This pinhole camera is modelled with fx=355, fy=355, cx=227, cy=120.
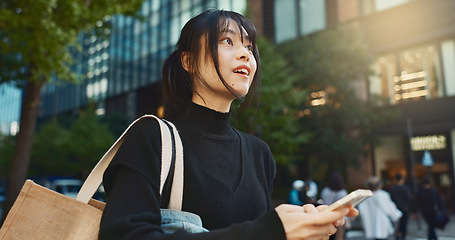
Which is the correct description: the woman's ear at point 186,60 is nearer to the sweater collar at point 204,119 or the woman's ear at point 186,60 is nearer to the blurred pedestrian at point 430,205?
the sweater collar at point 204,119

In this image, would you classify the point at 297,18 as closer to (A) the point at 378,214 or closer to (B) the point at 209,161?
(A) the point at 378,214

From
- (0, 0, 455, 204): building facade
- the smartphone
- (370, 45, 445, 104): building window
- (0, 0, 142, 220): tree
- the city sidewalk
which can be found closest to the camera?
the smartphone

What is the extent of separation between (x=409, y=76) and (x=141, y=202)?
60.5 ft

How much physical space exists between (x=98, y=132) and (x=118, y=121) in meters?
3.21

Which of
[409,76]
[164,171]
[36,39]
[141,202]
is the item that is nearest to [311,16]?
[409,76]

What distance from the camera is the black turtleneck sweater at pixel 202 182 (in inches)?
36.5

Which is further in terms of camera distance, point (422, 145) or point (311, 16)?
point (311, 16)

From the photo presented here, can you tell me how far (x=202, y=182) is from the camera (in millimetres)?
1253

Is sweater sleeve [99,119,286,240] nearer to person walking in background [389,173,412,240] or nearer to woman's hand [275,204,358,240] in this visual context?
woman's hand [275,204,358,240]

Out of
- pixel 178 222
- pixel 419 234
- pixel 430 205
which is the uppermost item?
pixel 178 222

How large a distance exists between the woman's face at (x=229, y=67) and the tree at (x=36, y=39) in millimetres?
7708

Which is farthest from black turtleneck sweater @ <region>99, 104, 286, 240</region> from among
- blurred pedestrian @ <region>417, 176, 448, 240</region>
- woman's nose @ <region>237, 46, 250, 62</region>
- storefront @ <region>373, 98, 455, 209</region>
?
storefront @ <region>373, 98, 455, 209</region>

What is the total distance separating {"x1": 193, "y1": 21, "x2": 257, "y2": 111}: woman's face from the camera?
4.55ft

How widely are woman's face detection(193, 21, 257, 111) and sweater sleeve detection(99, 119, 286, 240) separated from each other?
34 centimetres
